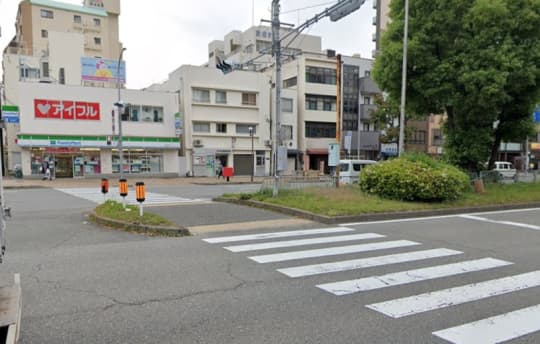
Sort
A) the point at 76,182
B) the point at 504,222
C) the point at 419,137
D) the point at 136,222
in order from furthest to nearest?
the point at 419,137 < the point at 76,182 < the point at 504,222 < the point at 136,222

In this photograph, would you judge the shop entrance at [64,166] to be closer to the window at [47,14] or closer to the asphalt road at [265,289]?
the asphalt road at [265,289]

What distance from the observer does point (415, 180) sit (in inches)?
477

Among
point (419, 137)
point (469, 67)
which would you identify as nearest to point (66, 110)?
point (469, 67)

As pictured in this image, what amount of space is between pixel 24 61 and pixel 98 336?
51.2 meters

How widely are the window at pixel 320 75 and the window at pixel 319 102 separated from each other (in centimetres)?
170

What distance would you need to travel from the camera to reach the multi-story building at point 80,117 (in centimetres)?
3017

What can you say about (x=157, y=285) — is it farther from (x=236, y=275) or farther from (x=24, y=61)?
(x=24, y=61)

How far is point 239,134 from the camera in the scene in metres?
39.1

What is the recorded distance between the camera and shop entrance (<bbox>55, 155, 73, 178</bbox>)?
105 ft

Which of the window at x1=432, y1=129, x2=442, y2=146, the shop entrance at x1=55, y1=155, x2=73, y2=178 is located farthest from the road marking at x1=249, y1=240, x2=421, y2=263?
the window at x1=432, y1=129, x2=442, y2=146

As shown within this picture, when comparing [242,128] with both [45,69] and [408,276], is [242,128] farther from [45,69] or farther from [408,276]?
[408,276]

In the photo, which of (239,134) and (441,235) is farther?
(239,134)

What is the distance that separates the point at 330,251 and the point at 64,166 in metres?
31.5

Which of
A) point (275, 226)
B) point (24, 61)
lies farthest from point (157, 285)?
point (24, 61)
